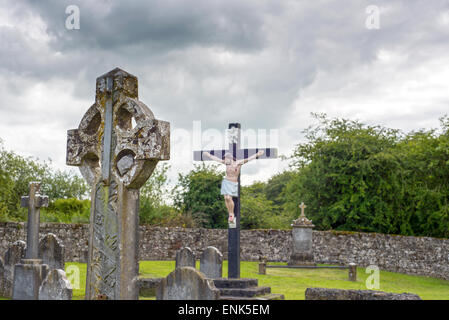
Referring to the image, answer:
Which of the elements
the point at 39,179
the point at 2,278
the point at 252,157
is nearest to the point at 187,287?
the point at 252,157

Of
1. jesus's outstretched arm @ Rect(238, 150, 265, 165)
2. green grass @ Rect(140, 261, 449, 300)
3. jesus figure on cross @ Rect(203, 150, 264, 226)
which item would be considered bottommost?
green grass @ Rect(140, 261, 449, 300)

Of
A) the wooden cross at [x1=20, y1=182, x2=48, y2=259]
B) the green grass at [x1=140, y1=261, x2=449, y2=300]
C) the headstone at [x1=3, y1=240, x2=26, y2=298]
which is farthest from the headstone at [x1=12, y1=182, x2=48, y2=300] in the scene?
the green grass at [x1=140, y1=261, x2=449, y2=300]

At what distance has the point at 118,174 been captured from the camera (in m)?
6.51

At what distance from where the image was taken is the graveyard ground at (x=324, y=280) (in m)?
14.5

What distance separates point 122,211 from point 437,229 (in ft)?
73.1

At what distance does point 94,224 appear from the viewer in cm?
657

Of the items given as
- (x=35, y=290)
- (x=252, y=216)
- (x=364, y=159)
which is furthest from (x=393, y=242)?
(x=35, y=290)

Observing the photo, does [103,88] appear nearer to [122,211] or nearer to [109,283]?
[122,211]

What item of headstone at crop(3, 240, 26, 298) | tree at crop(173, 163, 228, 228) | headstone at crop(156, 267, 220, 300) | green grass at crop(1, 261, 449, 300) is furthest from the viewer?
tree at crop(173, 163, 228, 228)

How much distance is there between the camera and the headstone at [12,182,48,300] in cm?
851

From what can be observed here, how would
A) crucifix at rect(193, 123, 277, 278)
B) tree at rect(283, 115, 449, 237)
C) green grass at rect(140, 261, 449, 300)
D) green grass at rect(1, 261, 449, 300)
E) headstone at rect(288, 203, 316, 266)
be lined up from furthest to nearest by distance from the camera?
tree at rect(283, 115, 449, 237) < headstone at rect(288, 203, 316, 266) < green grass at rect(140, 261, 449, 300) < green grass at rect(1, 261, 449, 300) < crucifix at rect(193, 123, 277, 278)

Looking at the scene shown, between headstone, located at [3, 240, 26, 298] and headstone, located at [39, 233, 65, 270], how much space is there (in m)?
0.52

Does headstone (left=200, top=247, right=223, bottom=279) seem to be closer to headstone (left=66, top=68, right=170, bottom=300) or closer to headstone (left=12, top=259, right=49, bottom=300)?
headstone (left=12, top=259, right=49, bottom=300)

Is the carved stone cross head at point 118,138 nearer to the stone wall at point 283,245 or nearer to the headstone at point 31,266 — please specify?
the headstone at point 31,266
